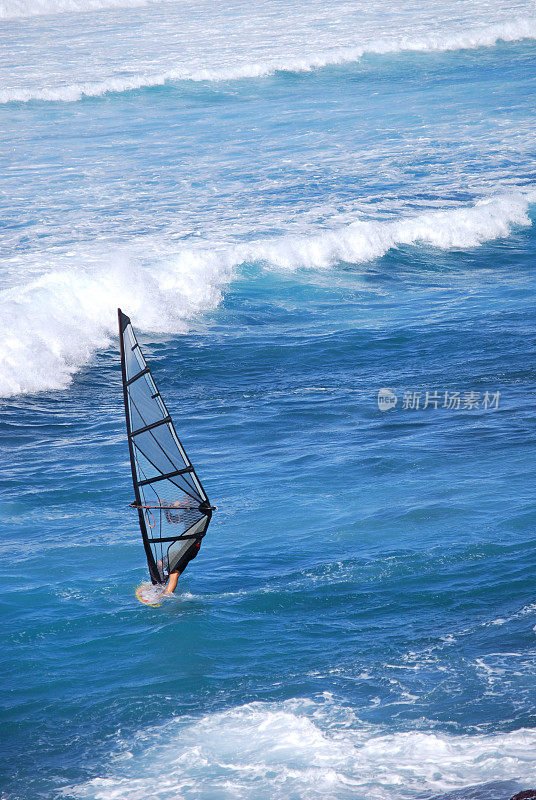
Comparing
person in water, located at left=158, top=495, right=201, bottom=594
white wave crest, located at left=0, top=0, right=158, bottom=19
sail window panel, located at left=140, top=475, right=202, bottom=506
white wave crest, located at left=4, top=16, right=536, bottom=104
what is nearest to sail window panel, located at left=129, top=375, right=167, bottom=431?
sail window panel, located at left=140, top=475, right=202, bottom=506

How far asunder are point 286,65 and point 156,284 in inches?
1017

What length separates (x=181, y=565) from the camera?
336 inches

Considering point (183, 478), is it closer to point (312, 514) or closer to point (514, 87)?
point (312, 514)

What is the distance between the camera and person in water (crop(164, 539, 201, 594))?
8.34 m

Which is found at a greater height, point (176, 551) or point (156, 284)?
point (156, 284)

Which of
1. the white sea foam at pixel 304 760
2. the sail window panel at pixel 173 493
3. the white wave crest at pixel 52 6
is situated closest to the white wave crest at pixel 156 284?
the sail window panel at pixel 173 493

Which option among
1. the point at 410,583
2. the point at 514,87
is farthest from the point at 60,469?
the point at 514,87

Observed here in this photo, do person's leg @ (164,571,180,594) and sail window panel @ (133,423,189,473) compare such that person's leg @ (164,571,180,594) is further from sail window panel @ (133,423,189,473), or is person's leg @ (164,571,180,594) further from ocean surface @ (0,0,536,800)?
sail window panel @ (133,423,189,473)

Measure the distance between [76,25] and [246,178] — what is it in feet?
107

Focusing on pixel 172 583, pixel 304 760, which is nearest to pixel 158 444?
pixel 172 583

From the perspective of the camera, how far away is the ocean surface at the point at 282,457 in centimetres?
711

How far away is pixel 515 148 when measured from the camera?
2825 centimetres

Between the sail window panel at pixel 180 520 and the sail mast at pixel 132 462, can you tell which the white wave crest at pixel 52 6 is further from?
the sail window panel at pixel 180 520

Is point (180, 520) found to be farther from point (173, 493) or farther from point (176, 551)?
point (176, 551)
